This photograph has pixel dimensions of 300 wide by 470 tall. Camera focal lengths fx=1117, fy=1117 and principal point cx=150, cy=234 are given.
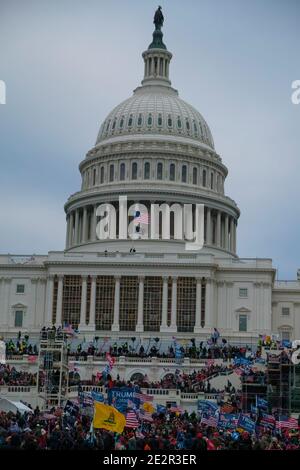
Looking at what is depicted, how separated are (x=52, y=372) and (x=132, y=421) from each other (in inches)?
1132

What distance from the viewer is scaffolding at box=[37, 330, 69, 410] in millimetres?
71188

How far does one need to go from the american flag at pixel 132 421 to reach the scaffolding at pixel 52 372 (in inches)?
1005

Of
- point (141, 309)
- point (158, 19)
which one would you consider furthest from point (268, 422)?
point (158, 19)

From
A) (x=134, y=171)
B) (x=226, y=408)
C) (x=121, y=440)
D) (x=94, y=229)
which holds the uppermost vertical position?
(x=134, y=171)

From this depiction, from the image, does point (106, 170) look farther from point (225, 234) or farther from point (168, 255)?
point (168, 255)

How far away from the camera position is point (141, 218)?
136m

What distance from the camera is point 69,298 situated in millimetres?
121750

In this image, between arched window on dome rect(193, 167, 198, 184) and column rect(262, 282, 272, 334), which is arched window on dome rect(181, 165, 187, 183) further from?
column rect(262, 282, 272, 334)

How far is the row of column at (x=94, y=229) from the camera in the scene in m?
142

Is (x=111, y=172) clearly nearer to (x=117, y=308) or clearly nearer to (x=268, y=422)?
(x=117, y=308)

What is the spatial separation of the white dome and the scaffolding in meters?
75.4

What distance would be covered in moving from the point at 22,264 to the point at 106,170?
26097 millimetres

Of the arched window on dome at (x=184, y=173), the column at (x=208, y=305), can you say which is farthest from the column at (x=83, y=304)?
the arched window on dome at (x=184, y=173)

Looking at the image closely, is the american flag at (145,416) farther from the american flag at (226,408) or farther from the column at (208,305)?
the column at (208,305)
